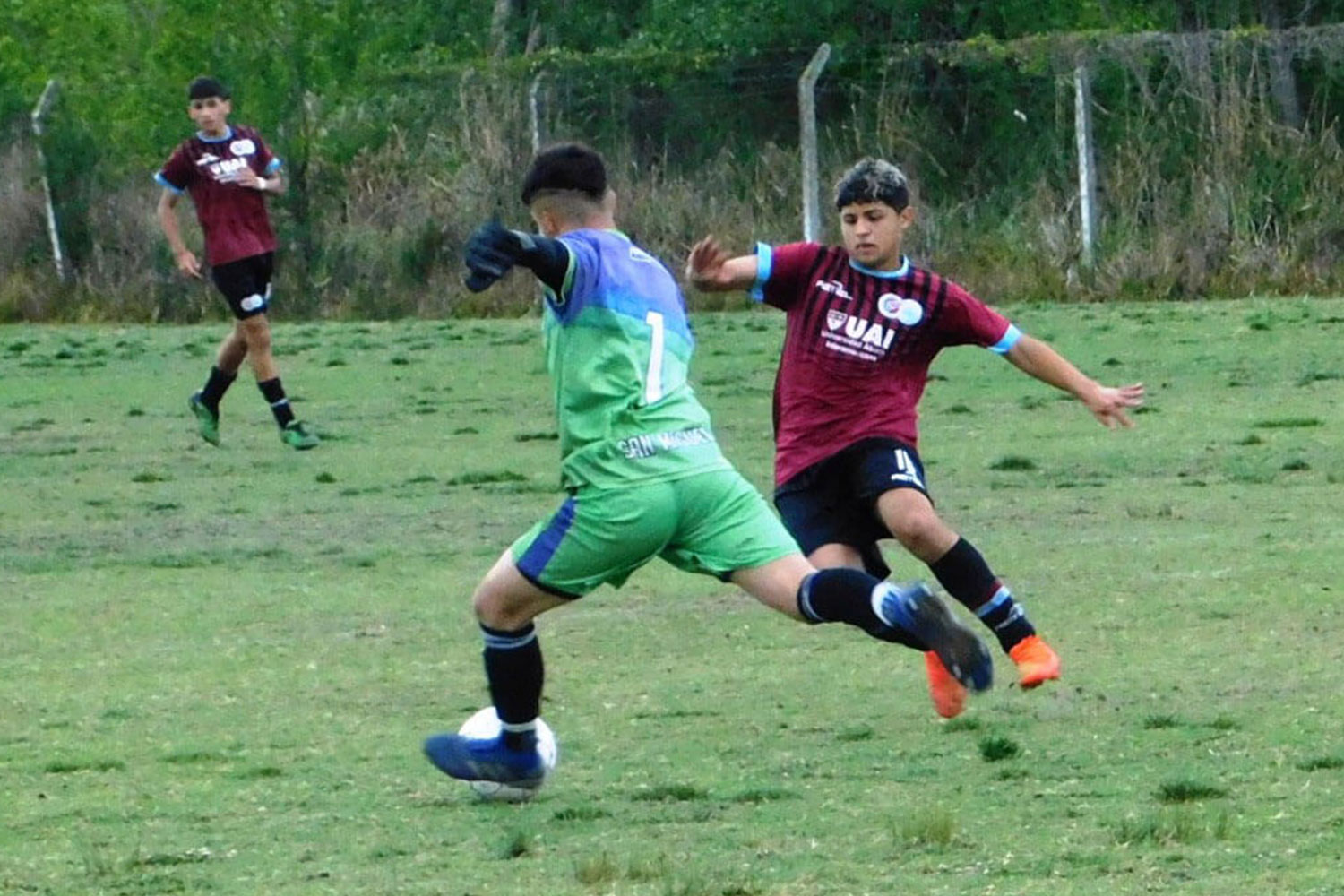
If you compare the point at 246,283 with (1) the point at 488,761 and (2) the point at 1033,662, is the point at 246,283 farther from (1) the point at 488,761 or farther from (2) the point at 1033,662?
(1) the point at 488,761

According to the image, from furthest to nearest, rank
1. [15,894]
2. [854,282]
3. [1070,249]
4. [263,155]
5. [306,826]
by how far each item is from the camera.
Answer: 1. [1070,249]
2. [263,155]
3. [854,282]
4. [306,826]
5. [15,894]

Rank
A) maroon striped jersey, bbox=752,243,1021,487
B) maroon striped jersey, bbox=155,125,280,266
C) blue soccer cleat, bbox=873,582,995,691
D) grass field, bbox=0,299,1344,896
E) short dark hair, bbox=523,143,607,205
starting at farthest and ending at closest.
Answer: maroon striped jersey, bbox=155,125,280,266
maroon striped jersey, bbox=752,243,1021,487
short dark hair, bbox=523,143,607,205
blue soccer cleat, bbox=873,582,995,691
grass field, bbox=0,299,1344,896

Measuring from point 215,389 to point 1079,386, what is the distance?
332 inches

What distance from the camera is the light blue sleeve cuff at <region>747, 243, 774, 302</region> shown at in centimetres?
752

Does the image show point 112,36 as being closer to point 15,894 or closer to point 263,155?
point 263,155

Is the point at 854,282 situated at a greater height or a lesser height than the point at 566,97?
greater

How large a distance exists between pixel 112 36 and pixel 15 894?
28.9 metres

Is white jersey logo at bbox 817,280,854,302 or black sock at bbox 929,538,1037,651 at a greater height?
white jersey logo at bbox 817,280,854,302

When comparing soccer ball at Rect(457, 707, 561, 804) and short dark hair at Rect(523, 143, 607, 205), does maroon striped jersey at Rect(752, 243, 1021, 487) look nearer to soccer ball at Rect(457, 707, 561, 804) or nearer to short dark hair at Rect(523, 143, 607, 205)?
short dark hair at Rect(523, 143, 607, 205)

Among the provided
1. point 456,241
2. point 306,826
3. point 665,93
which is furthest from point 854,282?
point 665,93

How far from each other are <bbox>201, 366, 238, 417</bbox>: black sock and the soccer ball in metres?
8.47

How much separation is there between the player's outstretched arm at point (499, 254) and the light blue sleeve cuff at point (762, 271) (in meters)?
1.57

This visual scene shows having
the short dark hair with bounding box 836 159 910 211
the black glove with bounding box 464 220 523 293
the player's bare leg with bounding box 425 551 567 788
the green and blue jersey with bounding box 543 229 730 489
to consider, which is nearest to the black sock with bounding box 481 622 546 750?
the player's bare leg with bounding box 425 551 567 788

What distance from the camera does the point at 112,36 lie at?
33094 millimetres
